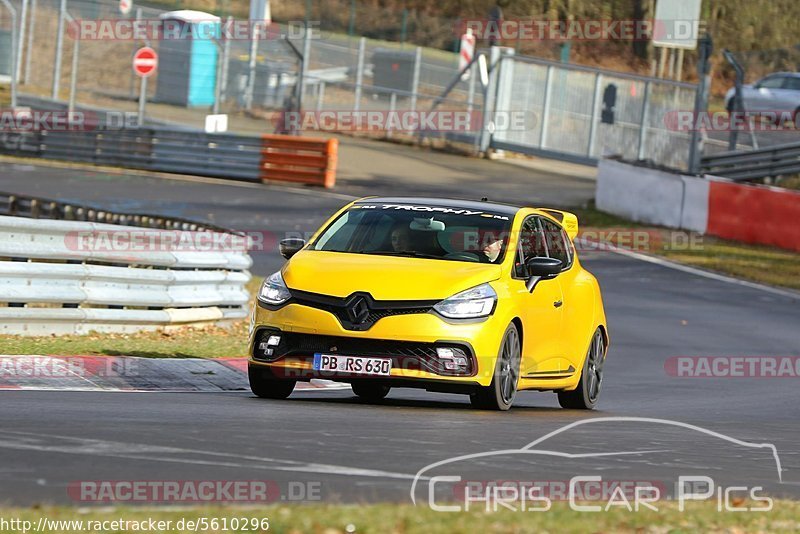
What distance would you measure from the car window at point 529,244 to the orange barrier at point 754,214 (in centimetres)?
1630

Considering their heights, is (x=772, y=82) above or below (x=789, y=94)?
above

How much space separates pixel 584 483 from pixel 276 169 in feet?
96.8

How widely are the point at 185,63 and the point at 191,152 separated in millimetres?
10279

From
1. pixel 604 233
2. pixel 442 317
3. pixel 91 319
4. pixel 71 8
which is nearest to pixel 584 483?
pixel 442 317

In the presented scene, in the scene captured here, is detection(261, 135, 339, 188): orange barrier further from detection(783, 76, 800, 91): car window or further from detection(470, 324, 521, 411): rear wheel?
detection(470, 324, 521, 411): rear wheel

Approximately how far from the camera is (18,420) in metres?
8.59

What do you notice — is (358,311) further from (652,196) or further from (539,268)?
(652,196)

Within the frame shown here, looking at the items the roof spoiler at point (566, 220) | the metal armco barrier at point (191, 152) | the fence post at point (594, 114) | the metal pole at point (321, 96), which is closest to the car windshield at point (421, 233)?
the roof spoiler at point (566, 220)

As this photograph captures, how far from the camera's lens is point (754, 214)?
28.4 meters

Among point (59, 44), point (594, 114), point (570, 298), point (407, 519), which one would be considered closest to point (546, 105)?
point (594, 114)

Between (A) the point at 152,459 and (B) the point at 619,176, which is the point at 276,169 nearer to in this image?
(B) the point at 619,176

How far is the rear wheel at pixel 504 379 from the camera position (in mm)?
10578

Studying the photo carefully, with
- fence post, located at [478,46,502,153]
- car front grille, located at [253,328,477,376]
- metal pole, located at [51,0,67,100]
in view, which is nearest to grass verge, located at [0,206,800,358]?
car front grille, located at [253,328,477,376]

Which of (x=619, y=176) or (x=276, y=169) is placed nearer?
(x=619, y=176)
